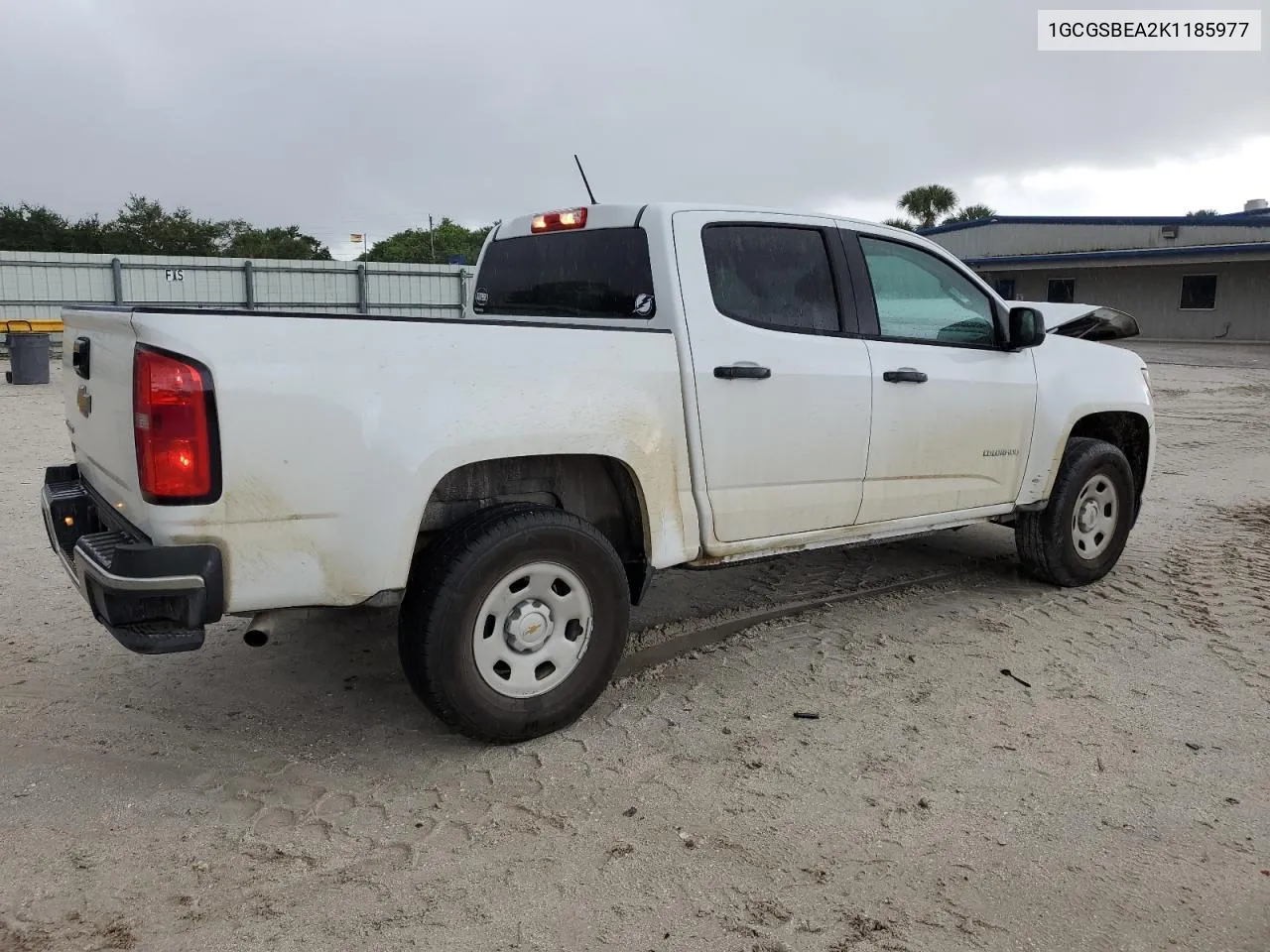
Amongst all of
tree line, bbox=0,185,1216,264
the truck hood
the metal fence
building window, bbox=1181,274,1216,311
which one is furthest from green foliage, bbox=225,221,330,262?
the truck hood

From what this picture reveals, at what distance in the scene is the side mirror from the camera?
4.92 meters

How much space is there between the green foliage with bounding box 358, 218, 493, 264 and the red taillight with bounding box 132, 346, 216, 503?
200 ft

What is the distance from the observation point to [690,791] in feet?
11.0

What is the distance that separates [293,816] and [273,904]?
0.48 m

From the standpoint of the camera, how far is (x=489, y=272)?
513 cm

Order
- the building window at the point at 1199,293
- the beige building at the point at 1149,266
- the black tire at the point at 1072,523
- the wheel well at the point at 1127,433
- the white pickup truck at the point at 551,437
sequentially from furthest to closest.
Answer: the building window at the point at 1199,293 → the beige building at the point at 1149,266 → the wheel well at the point at 1127,433 → the black tire at the point at 1072,523 → the white pickup truck at the point at 551,437

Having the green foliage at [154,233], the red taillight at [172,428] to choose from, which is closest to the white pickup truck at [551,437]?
the red taillight at [172,428]

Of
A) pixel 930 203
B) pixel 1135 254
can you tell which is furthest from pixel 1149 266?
pixel 930 203

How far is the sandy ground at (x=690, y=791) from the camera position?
2.67 meters

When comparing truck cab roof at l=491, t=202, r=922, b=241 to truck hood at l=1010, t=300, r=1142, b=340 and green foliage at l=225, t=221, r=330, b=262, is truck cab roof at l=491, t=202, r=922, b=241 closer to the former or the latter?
truck hood at l=1010, t=300, r=1142, b=340

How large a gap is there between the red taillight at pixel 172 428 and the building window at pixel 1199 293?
107 feet

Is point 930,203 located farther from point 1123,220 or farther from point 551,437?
point 551,437

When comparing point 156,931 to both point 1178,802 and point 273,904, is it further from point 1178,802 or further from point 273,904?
point 1178,802

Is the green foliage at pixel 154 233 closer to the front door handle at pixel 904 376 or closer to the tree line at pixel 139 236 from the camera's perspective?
the tree line at pixel 139 236
